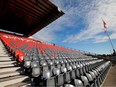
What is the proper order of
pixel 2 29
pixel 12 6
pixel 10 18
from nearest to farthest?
pixel 12 6 → pixel 10 18 → pixel 2 29

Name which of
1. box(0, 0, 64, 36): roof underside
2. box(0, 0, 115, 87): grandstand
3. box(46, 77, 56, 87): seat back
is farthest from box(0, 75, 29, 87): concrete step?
box(0, 0, 64, 36): roof underside

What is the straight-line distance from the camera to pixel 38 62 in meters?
7.09

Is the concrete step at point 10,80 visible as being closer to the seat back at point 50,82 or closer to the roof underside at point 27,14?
the seat back at point 50,82

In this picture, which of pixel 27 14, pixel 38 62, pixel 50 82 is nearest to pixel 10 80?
pixel 50 82

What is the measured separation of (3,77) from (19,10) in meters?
14.4

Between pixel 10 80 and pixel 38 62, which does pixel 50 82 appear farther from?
pixel 38 62

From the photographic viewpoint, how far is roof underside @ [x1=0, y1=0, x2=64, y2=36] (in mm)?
15770

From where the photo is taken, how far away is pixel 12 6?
637 inches

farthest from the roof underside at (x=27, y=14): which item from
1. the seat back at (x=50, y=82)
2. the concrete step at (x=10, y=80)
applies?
the seat back at (x=50, y=82)

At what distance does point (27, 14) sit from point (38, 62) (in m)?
13.7

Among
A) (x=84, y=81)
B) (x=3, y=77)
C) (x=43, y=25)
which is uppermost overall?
(x=43, y=25)

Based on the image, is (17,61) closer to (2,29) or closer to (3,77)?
(3,77)

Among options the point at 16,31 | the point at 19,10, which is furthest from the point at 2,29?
the point at 19,10

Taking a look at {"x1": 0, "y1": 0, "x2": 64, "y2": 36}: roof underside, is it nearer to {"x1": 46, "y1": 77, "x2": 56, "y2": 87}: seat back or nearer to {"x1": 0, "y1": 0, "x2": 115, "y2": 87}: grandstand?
{"x1": 0, "y1": 0, "x2": 115, "y2": 87}: grandstand
